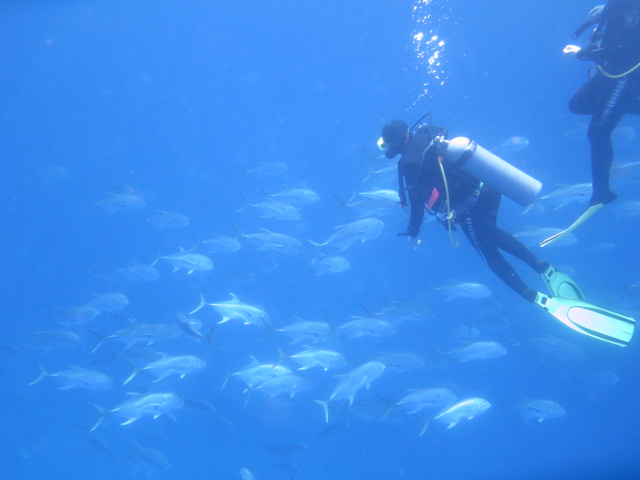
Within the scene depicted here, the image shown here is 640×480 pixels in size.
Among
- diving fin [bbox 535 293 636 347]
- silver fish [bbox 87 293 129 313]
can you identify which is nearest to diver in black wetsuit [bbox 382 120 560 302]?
diving fin [bbox 535 293 636 347]

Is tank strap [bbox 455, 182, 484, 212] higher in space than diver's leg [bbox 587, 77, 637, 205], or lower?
lower

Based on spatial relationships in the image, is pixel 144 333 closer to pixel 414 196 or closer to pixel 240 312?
pixel 240 312

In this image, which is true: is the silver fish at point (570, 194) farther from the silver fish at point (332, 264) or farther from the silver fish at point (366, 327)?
the silver fish at point (332, 264)

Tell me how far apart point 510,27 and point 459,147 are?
26347 millimetres

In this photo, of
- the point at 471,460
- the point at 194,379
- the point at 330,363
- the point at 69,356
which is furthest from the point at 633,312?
the point at 69,356

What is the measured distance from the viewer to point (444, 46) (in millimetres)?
27516

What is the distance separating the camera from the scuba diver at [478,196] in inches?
173

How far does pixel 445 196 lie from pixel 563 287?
1.63m

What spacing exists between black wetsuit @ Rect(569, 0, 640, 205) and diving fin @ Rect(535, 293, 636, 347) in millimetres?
1107

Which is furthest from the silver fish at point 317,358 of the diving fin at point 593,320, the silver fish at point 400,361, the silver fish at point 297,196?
the diving fin at point 593,320

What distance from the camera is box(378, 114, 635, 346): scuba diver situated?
14.4ft

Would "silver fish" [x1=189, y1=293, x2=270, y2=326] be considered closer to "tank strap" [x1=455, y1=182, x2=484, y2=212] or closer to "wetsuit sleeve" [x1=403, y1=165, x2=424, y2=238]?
"wetsuit sleeve" [x1=403, y1=165, x2=424, y2=238]

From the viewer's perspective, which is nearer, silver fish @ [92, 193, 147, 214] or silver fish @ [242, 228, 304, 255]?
silver fish @ [242, 228, 304, 255]

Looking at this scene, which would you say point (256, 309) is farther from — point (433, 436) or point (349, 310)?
point (433, 436)
